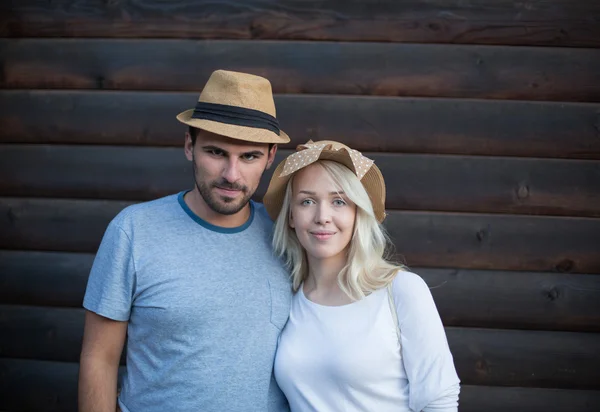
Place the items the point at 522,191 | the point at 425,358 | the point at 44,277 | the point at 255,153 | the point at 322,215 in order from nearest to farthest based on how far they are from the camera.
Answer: the point at 425,358 → the point at 322,215 → the point at 255,153 → the point at 522,191 → the point at 44,277

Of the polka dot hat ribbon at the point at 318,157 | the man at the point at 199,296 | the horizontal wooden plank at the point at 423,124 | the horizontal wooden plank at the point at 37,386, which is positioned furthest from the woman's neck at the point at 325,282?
the horizontal wooden plank at the point at 37,386

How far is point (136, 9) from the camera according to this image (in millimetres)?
3012

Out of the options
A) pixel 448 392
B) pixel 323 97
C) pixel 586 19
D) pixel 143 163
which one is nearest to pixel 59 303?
pixel 143 163

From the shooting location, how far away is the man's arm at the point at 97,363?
2.04 m

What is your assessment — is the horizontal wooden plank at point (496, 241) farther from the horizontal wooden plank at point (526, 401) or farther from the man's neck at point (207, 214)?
the man's neck at point (207, 214)

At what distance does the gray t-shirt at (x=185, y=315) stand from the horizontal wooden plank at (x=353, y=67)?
46.2 inches

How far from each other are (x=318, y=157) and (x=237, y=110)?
0.36 meters

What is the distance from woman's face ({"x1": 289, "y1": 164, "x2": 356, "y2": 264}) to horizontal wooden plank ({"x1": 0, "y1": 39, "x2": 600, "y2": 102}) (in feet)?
3.42

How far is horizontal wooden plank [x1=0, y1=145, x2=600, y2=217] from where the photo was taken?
9.64 feet

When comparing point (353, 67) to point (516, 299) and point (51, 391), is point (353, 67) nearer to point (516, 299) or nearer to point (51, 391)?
point (516, 299)

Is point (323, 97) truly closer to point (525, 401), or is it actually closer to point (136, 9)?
point (136, 9)

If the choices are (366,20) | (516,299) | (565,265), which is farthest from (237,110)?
(565,265)

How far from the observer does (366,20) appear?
294 centimetres

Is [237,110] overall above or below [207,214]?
above
